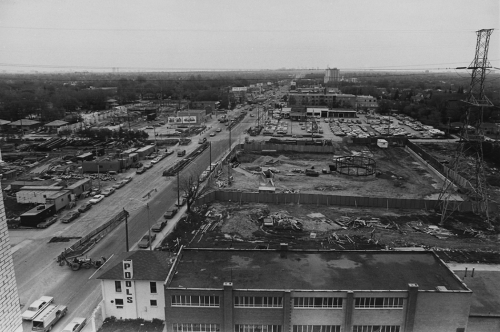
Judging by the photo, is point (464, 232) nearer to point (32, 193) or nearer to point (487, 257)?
point (487, 257)

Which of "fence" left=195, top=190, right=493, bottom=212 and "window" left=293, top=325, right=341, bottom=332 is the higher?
"window" left=293, top=325, right=341, bottom=332

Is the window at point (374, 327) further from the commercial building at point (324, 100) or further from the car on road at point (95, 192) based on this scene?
the commercial building at point (324, 100)

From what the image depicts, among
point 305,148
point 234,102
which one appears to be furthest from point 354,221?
point 234,102

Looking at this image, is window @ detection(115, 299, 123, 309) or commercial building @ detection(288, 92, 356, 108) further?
commercial building @ detection(288, 92, 356, 108)

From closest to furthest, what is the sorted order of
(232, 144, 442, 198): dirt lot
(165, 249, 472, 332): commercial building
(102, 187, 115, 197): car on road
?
(165, 249, 472, 332): commercial building < (102, 187, 115, 197): car on road < (232, 144, 442, 198): dirt lot

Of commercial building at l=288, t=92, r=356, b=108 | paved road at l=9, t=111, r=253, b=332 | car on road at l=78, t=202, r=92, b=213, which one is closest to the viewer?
paved road at l=9, t=111, r=253, b=332

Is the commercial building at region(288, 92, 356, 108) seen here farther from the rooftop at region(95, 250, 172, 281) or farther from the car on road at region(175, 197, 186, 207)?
the rooftop at region(95, 250, 172, 281)

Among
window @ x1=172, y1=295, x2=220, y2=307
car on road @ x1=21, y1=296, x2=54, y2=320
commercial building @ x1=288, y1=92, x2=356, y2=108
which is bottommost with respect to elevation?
car on road @ x1=21, y1=296, x2=54, y2=320

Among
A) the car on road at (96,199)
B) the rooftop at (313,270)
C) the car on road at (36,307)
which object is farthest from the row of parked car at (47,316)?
the car on road at (96,199)

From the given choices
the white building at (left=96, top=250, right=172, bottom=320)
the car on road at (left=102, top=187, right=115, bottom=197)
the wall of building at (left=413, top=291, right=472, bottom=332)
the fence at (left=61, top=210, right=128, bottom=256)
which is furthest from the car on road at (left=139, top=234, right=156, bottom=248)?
the wall of building at (left=413, top=291, right=472, bottom=332)
